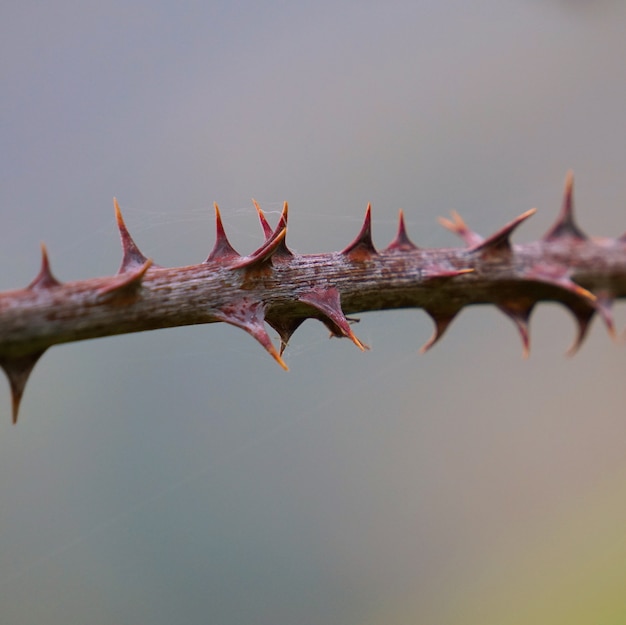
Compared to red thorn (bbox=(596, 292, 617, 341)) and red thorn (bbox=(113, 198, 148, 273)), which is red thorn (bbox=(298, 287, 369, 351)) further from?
red thorn (bbox=(596, 292, 617, 341))

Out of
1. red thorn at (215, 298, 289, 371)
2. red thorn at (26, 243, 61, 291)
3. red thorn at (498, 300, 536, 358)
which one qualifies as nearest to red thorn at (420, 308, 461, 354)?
red thorn at (498, 300, 536, 358)

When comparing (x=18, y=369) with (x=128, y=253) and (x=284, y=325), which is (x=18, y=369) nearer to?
(x=128, y=253)

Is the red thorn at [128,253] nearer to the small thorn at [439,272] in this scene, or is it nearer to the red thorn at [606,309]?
the small thorn at [439,272]

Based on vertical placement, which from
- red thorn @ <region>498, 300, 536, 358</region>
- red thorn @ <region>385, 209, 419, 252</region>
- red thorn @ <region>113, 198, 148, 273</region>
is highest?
red thorn @ <region>113, 198, 148, 273</region>

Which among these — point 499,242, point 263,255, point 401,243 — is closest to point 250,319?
point 263,255

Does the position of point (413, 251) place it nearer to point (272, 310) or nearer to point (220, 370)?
point (272, 310)

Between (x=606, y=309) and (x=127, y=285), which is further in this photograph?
(x=606, y=309)

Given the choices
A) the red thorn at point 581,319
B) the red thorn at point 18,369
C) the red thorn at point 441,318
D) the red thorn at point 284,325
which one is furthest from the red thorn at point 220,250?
the red thorn at point 581,319
